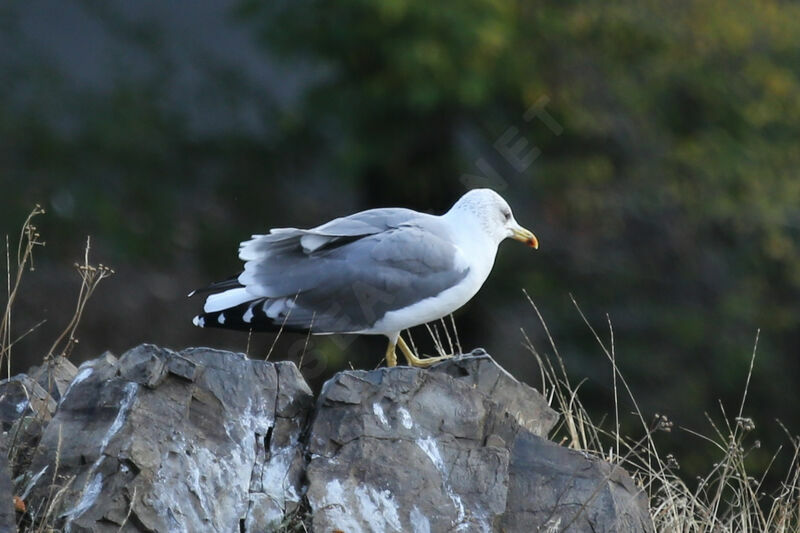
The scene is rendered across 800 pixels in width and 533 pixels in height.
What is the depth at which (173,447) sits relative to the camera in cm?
357

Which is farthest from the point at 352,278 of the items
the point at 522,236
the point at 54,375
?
the point at 54,375

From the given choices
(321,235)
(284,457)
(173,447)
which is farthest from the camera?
(321,235)

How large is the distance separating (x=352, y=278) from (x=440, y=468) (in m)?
1.13

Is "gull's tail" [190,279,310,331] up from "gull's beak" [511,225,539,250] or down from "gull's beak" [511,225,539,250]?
down

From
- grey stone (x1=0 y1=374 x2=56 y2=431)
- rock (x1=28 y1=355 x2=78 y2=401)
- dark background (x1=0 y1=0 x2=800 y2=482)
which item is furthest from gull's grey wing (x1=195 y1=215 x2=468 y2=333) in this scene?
dark background (x1=0 y1=0 x2=800 y2=482)

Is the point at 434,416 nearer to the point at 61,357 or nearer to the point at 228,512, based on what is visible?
the point at 228,512

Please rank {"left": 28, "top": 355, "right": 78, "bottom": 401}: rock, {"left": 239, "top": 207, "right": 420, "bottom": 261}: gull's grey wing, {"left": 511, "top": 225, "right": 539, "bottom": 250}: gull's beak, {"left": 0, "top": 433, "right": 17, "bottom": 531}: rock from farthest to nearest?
{"left": 511, "top": 225, "right": 539, "bottom": 250}: gull's beak → {"left": 239, "top": 207, "right": 420, "bottom": 261}: gull's grey wing → {"left": 28, "top": 355, "right": 78, "bottom": 401}: rock → {"left": 0, "top": 433, "right": 17, "bottom": 531}: rock

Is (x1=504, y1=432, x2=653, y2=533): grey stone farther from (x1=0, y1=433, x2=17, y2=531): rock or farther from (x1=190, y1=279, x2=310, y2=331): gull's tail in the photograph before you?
(x1=0, y1=433, x2=17, y2=531): rock

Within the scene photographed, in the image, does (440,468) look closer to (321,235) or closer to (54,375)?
(321,235)

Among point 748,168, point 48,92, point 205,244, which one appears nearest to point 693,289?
point 748,168

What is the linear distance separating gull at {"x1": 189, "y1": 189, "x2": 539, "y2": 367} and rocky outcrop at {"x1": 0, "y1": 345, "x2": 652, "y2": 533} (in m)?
0.77

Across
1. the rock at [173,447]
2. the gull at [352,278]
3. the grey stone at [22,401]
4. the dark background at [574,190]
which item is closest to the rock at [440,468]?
the rock at [173,447]

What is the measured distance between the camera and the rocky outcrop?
3.51 meters

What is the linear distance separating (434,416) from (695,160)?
6.69 m
